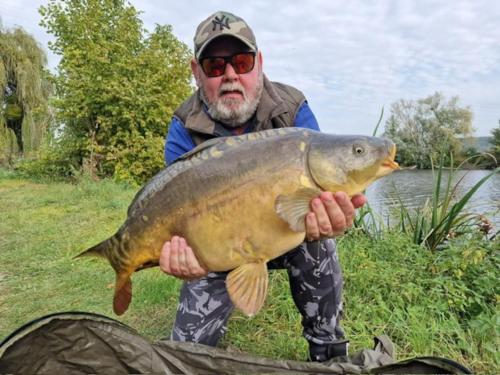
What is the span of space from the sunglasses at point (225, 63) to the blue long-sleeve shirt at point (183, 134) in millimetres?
267

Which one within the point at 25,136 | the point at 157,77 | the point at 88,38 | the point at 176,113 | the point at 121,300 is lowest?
the point at 121,300

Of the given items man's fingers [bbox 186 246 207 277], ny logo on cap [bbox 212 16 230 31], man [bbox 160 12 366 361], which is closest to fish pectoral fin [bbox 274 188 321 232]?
man's fingers [bbox 186 246 207 277]

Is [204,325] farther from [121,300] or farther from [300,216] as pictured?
[300,216]

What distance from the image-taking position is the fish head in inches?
42.0

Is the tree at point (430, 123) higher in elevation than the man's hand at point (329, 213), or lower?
higher

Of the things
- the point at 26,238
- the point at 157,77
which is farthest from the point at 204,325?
the point at 157,77

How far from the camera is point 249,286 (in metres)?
1.20

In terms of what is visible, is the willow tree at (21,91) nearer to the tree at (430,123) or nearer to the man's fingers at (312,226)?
the tree at (430,123)

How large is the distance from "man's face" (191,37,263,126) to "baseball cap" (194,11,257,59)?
0.8 inches

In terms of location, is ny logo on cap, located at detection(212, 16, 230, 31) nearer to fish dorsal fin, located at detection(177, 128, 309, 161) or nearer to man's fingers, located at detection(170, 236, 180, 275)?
fish dorsal fin, located at detection(177, 128, 309, 161)

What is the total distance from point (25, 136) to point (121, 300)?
533 inches

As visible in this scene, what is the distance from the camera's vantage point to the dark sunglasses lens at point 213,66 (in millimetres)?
1561

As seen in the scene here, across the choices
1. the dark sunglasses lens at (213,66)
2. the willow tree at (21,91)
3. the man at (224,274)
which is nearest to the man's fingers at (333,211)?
the man at (224,274)

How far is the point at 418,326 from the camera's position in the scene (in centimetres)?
175
